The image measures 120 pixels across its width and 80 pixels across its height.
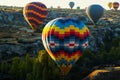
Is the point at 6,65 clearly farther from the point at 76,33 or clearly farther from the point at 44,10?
the point at 44,10

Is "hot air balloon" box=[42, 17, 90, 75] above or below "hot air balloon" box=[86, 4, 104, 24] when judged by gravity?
above

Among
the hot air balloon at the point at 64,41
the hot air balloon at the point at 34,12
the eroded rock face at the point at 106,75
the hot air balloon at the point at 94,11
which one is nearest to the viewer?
the hot air balloon at the point at 64,41

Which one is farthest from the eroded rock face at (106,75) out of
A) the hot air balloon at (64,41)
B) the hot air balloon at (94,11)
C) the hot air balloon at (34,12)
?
the hot air balloon at (94,11)

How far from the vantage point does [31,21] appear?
306 ft

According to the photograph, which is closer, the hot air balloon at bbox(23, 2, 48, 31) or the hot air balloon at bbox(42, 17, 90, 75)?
the hot air balloon at bbox(42, 17, 90, 75)

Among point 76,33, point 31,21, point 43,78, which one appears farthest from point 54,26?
point 31,21

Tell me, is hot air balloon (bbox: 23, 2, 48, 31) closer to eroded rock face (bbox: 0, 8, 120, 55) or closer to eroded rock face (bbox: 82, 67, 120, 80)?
eroded rock face (bbox: 0, 8, 120, 55)

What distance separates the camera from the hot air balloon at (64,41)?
47.5 meters

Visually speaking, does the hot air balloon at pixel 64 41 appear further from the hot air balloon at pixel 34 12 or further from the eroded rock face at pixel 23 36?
the hot air balloon at pixel 34 12

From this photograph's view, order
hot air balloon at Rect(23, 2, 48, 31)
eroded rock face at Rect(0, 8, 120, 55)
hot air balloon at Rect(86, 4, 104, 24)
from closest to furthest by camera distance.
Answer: eroded rock face at Rect(0, 8, 120, 55)
hot air balloon at Rect(23, 2, 48, 31)
hot air balloon at Rect(86, 4, 104, 24)

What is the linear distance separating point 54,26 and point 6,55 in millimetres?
31010

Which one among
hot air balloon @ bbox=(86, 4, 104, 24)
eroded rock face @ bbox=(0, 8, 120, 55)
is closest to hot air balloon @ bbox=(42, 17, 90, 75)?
eroded rock face @ bbox=(0, 8, 120, 55)

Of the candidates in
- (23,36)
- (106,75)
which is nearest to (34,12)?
(23,36)

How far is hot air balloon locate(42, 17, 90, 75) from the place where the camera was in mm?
47469
